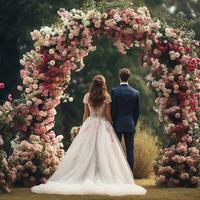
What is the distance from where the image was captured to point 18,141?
16.4 meters

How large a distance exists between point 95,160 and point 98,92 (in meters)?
1.22

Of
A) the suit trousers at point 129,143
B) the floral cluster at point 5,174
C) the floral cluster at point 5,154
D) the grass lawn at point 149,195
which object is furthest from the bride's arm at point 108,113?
the floral cluster at point 5,174

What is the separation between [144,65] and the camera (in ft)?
53.0

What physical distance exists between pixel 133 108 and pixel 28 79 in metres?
2.64

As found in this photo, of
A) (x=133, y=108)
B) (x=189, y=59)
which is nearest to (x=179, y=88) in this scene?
(x=189, y=59)

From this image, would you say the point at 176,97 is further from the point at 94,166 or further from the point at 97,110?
the point at 94,166

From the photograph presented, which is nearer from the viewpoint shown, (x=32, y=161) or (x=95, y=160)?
(x=95, y=160)

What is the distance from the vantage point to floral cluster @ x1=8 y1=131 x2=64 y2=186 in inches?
629

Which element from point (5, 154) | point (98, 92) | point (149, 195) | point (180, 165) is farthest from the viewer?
point (180, 165)

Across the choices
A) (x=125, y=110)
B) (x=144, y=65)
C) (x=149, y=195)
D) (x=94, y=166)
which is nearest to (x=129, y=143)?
(x=125, y=110)

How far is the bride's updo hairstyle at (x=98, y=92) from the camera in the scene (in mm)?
14133

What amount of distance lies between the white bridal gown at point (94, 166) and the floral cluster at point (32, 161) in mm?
1706

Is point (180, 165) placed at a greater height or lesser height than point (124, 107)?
lesser

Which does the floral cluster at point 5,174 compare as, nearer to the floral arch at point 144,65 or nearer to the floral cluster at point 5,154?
the floral cluster at point 5,154
